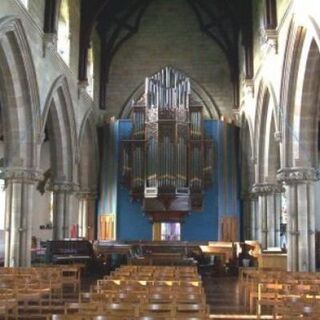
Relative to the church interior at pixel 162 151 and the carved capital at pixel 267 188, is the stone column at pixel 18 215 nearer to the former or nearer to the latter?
the church interior at pixel 162 151

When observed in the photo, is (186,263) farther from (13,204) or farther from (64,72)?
(64,72)

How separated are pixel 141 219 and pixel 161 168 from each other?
3197mm

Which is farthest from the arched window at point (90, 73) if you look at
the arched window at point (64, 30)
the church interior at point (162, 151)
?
the arched window at point (64, 30)

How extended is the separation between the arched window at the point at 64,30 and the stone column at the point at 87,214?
8.30m

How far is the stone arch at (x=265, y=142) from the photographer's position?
24078 mm

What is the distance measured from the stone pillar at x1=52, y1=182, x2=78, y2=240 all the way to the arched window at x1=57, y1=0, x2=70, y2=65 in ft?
16.9

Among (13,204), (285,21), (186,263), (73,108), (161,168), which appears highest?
(285,21)

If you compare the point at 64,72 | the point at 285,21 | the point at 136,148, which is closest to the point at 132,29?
the point at 136,148

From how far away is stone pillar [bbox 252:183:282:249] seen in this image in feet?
81.8

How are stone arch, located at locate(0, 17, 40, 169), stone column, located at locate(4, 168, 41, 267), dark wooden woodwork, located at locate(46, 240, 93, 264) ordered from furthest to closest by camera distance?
1. dark wooden woodwork, located at locate(46, 240, 93, 264)
2. stone column, located at locate(4, 168, 41, 267)
3. stone arch, located at locate(0, 17, 40, 169)

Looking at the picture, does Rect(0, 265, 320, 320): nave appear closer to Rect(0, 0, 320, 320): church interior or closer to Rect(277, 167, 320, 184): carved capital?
→ Rect(0, 0, 320, 320): church interior

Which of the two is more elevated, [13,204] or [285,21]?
[285,21]

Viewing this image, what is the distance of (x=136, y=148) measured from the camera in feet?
95.6

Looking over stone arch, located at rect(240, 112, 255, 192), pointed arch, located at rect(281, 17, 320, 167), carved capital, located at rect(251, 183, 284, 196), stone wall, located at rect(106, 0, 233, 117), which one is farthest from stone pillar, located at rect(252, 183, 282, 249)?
stone wall, located at rect(106, 0, 233, 117)
